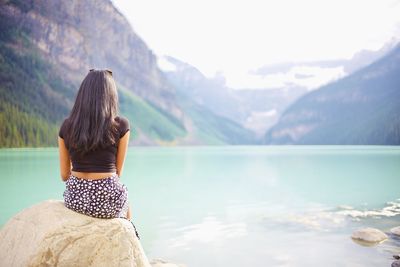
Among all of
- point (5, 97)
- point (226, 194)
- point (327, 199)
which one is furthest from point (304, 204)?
point (5, 97)

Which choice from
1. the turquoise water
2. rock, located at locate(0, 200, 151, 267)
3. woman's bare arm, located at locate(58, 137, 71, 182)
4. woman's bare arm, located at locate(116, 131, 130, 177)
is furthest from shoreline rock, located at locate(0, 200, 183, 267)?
the turquoise water

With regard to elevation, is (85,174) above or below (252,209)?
above

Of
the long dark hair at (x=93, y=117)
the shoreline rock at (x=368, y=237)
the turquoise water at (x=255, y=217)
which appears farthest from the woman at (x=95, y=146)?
the shoreline rock at (x=368, y=237)

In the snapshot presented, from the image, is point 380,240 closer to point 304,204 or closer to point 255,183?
point 304,204

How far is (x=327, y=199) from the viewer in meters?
30.5

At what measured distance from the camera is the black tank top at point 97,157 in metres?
6.66

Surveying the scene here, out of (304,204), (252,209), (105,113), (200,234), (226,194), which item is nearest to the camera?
(105,113)

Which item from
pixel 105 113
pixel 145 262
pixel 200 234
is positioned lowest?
pixel 200 234

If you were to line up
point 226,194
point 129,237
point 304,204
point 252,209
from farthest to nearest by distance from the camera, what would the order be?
point 226,194
point 304,204
point 252,209
point 129,237

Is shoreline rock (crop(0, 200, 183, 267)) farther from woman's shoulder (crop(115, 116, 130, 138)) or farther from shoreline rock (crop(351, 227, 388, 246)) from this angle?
shoreline rock (crop(351, 227, 388, 246))

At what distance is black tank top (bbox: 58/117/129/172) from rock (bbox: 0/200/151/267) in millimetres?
814

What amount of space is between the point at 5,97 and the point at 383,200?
19528cm

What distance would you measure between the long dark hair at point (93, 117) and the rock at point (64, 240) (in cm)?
118

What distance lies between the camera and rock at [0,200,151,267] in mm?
6590
